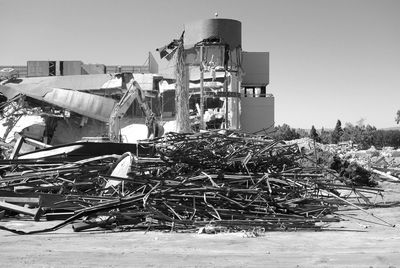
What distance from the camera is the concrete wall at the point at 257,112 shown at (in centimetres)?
4862

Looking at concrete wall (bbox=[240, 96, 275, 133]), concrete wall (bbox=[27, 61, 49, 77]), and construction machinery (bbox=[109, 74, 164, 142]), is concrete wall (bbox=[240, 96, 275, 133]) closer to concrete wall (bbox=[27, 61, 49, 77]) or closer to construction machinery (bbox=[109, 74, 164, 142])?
concrete wall (bbox=[27, 61, 49, 77])

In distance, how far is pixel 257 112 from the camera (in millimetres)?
49031

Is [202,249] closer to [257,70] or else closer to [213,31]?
[213,31]

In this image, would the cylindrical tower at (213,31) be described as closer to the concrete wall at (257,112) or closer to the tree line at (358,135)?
the concrete wall at (257,112)

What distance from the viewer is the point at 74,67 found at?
57.9 m

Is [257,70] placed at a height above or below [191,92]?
above

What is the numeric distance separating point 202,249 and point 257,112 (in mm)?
43387

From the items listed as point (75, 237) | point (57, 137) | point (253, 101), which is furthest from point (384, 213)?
point (253, 101)

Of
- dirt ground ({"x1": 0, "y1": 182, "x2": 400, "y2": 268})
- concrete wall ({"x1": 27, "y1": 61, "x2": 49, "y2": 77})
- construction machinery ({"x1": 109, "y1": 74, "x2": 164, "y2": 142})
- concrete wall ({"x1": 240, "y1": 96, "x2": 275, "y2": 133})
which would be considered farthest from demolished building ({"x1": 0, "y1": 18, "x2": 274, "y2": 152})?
dirt ground ({"x1": 0, "y1": 182, "x2": 400, "y2": 268})

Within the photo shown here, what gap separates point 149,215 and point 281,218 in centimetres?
211

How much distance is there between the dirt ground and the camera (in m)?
5.47

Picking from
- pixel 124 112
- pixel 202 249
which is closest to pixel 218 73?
pixel 124 112

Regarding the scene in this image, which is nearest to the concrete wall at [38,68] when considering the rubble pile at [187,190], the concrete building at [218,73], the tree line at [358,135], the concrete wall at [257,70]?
the concrete building at [218,73]

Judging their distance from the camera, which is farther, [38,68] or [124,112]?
[38,68]
